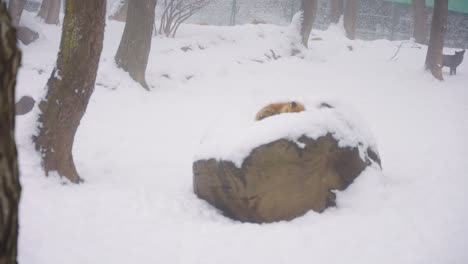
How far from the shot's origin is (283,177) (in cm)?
392

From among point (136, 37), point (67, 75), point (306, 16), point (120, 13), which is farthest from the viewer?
point (120, 13)

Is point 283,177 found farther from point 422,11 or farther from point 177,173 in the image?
point 422,11

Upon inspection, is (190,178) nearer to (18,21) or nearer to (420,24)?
(18,21)

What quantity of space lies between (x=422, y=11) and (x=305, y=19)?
8815mm

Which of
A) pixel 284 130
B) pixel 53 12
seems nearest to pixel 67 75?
pixel 284 130

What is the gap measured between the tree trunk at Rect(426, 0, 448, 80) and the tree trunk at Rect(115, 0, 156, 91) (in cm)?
916

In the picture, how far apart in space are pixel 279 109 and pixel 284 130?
3.89ft

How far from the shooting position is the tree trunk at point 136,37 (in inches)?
356

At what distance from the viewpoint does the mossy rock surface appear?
12.7 feet

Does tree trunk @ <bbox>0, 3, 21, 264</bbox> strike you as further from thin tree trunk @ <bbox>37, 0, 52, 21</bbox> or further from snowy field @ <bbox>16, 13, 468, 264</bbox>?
thin tree trunk @ <bbox>37, 0, 52, 21</bbox>

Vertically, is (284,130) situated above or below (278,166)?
above

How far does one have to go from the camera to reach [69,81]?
4.11 meters

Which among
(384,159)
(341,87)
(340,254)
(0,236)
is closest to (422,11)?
(341,87)

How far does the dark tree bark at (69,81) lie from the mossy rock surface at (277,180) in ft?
5.13
